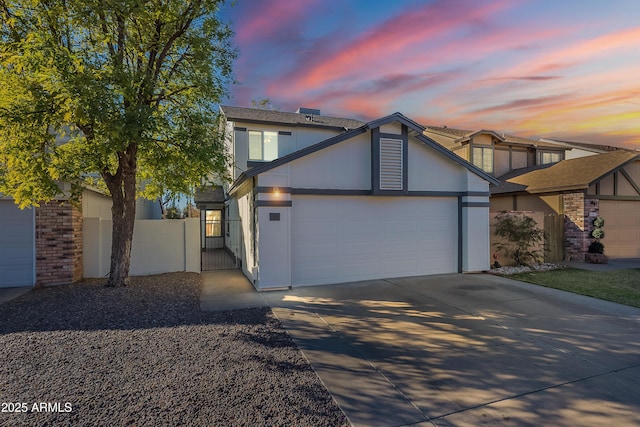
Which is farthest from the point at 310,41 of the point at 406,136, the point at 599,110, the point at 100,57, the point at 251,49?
the point at 599,110

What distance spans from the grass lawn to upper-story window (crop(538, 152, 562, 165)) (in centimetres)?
1087

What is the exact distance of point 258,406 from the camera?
3238mm

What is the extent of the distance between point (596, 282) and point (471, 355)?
24.9 feet

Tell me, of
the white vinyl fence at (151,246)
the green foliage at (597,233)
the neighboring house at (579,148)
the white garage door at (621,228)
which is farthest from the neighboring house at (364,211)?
the neighboring house at (579,148)

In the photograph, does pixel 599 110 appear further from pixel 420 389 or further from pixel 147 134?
pixel 147 134

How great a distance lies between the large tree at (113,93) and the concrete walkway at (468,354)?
13.5 ft

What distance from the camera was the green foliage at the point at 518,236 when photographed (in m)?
11.3

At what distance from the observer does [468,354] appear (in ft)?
14.7

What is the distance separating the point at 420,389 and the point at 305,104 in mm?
18867

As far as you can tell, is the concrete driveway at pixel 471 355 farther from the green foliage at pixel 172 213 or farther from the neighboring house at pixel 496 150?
the green foliage at pixel 172 213

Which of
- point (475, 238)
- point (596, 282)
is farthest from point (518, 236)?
point (596, 282)

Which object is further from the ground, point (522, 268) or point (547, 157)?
point (547, 157)

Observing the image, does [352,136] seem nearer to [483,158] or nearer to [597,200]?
[597,200]

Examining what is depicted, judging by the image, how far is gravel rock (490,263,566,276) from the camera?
1055 centimetres
